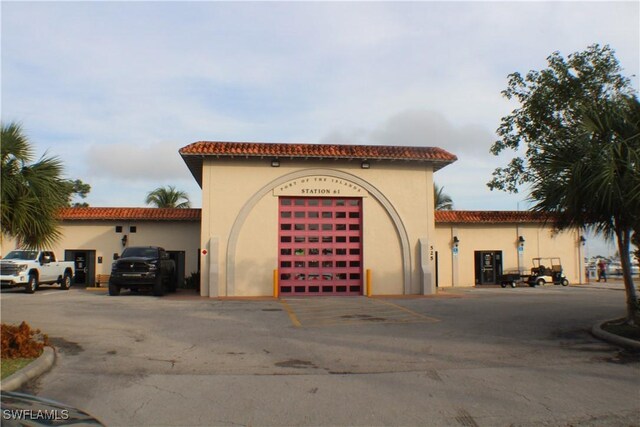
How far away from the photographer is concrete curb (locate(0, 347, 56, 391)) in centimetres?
Answer: 649

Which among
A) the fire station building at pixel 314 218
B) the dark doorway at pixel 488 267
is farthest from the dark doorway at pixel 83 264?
the dark doorway at pixel 488 267

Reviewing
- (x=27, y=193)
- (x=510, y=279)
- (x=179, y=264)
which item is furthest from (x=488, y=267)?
(x=27, y=193)

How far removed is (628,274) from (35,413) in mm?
12307

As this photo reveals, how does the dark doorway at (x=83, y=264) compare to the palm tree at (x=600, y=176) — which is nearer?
the palm tree at (x=600, y=176)

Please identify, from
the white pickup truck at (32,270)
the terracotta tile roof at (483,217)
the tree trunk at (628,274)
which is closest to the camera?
the tree trunk at (628,274)

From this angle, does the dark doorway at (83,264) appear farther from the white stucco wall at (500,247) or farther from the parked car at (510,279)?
the parked car at (510,279)

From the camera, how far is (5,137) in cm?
951

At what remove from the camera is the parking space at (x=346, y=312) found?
1329cm

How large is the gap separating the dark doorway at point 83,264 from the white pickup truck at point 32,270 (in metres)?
1.55

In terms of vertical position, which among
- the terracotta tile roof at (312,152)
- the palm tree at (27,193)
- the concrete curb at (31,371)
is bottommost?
the concrete curb at (31,371)

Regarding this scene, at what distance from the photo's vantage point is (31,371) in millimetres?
7246

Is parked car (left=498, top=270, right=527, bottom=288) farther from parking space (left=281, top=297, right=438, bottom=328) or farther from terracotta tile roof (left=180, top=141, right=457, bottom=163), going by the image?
parking space (left=281, top=297, right=438, bottom=328)

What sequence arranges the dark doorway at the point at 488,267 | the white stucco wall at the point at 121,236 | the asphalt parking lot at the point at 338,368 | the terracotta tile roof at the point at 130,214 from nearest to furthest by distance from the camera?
the asphalt parking lot at the point at 338,368
the terracotta tile roof at the point at 130,214
the white stucco wall at the point at 121,236
the dark doorway at the point at 488,267

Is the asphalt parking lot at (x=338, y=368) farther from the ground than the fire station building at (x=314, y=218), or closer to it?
closer to it
